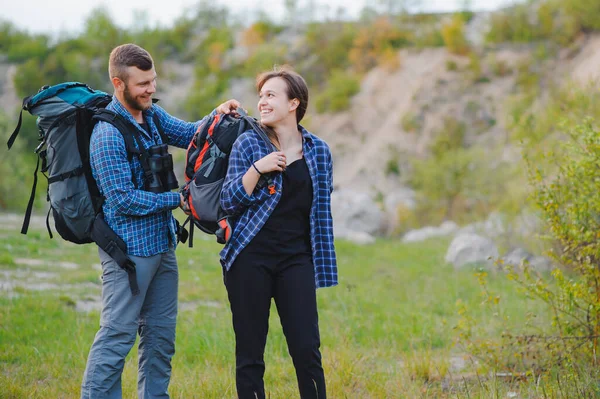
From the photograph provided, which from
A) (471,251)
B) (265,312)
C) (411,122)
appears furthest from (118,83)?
(411,122)

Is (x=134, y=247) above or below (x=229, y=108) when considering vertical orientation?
below

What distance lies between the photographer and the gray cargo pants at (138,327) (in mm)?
3557

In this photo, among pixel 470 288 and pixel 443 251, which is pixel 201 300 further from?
pixel 443 251

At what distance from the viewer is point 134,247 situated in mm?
3680

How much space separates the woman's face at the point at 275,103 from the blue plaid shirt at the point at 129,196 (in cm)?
66

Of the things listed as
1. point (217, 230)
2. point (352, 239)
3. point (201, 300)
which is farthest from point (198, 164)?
point (352, 239)

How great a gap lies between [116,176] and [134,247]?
40 centimetres

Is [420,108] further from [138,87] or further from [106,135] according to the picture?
[106,135]

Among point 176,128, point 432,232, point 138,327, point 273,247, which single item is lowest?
point 138,327

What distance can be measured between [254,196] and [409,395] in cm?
183

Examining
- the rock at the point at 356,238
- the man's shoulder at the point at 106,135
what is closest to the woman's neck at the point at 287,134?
the man's shoulder at the point at 106,135

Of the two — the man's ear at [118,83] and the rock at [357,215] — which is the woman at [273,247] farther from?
the rock at [357,215]

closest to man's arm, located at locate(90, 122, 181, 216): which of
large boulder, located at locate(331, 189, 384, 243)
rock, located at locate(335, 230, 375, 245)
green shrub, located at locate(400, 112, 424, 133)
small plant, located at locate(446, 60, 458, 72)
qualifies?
rock, located at locate(335, 230, 375, 245)

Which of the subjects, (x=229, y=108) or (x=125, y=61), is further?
(x=229, y=108)
